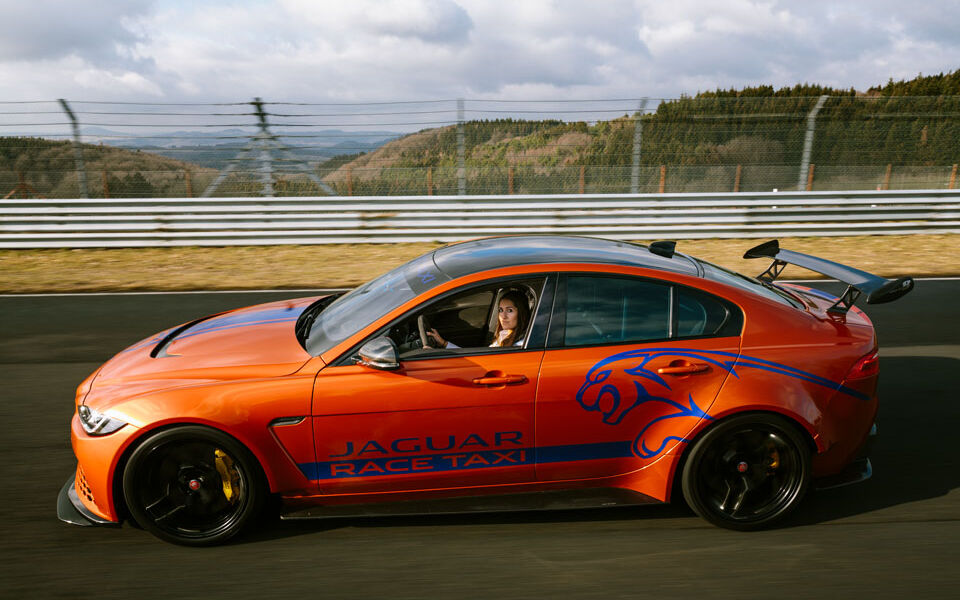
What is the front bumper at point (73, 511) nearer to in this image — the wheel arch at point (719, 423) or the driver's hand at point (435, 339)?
the driver's hand at point (435, 339)

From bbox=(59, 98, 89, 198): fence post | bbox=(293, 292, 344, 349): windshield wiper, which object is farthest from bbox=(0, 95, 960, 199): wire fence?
bbox=(293, 292, 344, 349): windshield wiper

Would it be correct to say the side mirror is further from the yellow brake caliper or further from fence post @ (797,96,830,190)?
fence post @ (797,96,830,190)

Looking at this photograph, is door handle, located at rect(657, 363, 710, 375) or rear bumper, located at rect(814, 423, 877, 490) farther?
rear bumper, located at rect(814, 423, 877, 490)

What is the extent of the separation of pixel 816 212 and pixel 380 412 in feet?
36.6

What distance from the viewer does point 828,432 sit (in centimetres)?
380

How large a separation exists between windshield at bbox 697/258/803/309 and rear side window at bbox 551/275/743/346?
0.27 m

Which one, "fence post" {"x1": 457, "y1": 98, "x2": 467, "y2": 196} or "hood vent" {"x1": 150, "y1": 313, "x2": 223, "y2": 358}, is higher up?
"fence post" {"x1": 457, "y1": 98, "x2": 467, "y2": 196}

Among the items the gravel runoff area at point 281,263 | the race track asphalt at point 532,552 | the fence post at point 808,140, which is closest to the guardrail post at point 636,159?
the gravel runoff area at point 281,263

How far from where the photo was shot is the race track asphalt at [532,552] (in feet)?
11.0

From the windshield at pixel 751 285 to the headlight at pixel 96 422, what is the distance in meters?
3.26

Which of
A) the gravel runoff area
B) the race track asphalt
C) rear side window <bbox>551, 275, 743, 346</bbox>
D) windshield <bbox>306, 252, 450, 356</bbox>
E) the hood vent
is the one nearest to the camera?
the race track asphalt

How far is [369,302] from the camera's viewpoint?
4.24 m

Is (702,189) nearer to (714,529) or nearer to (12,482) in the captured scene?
(714,529)

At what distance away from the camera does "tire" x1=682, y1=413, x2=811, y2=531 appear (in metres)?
3.79
